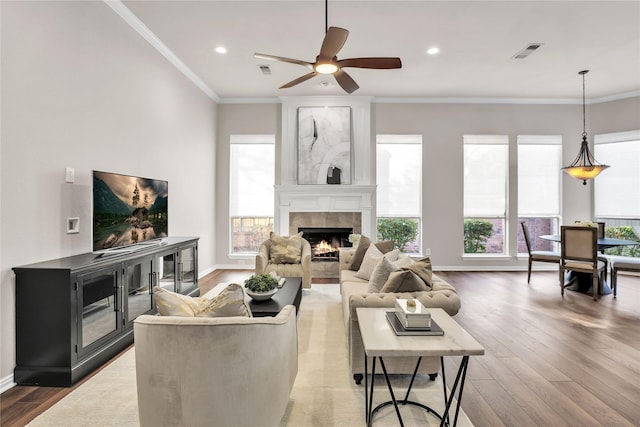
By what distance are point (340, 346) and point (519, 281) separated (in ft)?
13.4

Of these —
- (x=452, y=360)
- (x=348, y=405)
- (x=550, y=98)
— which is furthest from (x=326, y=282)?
(x=550, y=98)

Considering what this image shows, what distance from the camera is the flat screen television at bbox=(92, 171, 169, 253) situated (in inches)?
112

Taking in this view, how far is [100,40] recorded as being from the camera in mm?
3156

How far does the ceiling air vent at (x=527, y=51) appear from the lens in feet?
13.8

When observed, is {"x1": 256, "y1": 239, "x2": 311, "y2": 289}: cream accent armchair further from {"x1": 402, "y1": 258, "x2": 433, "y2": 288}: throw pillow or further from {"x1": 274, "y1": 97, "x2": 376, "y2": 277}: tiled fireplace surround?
{"x1": 402, "y1": 258, "x2": 433, "y2": 288}: throw pillow

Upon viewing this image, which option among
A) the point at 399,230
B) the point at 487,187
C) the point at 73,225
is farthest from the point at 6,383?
the point at 487,187

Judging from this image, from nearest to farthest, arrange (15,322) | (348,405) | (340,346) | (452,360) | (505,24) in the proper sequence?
(348,405)
(15,322)
(452,360)
(340,346)
(505,24)

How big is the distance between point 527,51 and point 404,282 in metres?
3.97

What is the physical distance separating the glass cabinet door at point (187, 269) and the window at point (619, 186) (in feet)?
23.8

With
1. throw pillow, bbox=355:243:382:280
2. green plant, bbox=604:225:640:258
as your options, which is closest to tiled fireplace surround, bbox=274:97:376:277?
throw pillow, bbox=355:243:382:280

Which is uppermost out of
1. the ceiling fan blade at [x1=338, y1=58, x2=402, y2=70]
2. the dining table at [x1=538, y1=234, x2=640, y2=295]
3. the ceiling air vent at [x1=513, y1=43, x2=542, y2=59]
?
the ceiling air vent at [x1=513, y1=43, x2=542, y2=59]

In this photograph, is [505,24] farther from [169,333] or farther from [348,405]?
[169,333]

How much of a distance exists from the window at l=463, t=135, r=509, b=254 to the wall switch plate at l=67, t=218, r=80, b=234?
6114 millimetres

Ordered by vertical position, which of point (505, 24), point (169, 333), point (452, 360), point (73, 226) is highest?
point (505, 24)
